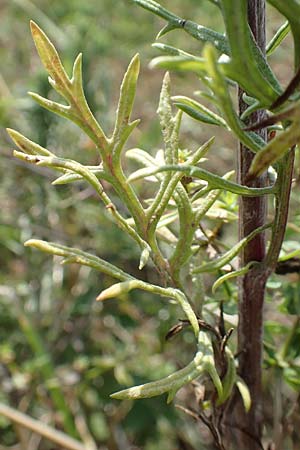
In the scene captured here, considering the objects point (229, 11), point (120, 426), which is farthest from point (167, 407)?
point (229, 11)

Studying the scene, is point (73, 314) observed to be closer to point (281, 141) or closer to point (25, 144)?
point (25, 144)

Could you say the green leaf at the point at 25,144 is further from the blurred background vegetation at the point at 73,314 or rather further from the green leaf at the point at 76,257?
the blurred background vegetation at the point at 73,314

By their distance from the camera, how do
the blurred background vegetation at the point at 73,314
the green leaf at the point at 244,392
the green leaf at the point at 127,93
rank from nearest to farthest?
1. the green leaf at the point at 127,93
2. the green leaf at the point at 244,392
3. the blurred background vegetation at the point at 73,314

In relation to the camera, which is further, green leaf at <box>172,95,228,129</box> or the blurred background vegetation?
the blurred background vegetation

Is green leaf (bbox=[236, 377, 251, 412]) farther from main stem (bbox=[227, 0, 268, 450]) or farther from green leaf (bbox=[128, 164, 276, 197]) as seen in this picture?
green leaf (bbox=[128, 164, 276, 197])

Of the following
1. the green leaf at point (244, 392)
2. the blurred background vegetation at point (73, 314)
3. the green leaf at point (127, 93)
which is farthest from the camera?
the blurred background vegetation at point (73, 314)

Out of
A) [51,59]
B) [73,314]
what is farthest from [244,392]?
[73,314]

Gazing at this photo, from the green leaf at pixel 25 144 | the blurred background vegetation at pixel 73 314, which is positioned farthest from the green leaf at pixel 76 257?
the blurred background vegetation at pixel 73 314

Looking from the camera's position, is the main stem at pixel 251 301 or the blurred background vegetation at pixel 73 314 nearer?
the main stem at pixel 251 301

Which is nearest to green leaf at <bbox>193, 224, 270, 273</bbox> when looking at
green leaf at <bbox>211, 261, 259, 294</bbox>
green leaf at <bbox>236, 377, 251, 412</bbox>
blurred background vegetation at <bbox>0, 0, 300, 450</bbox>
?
green leaf at <bbox>211, 261, 259, 294</bbox>
